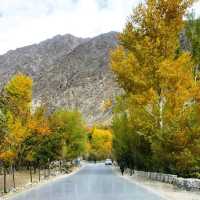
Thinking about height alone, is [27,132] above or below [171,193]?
above

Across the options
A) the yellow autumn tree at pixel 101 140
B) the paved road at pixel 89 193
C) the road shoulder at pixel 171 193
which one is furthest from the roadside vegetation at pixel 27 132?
the yellow autumn tree at pixel 101 140

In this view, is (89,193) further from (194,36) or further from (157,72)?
(194,36)

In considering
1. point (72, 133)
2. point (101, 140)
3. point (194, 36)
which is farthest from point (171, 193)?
point (101, 140)

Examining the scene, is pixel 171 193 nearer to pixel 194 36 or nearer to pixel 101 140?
pixel 194 36

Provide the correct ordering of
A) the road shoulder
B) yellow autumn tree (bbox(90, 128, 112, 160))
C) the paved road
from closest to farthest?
the road shoulder → the paved road → yellow autumn tree (bbox(90, 128, 112, 160))

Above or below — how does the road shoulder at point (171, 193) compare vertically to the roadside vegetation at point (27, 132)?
below

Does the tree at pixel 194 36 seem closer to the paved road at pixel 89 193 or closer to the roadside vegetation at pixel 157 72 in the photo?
the roadside vegetation at pixel 157 72

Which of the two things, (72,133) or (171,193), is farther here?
(72,133)

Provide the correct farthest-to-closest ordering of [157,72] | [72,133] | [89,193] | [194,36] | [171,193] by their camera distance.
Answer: [72,133] < [194,36] < [157,72] < [89,193] < [171,193]

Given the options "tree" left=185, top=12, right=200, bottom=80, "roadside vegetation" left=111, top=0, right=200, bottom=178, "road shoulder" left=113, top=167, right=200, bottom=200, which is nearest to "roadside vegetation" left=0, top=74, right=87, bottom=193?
"roadside vegetation" left=111, top=0, right=200, bottom=178

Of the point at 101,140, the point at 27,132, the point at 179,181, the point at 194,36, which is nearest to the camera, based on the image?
the point at 179,181

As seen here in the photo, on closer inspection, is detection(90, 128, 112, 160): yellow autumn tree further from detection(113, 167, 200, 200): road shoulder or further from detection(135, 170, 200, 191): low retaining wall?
detection(113, 167, 200, 200): road shoulder

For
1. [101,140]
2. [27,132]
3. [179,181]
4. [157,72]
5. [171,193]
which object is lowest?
[171,193]

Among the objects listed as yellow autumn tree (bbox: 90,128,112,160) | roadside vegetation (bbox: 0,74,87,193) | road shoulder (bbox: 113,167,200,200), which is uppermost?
yellow autumn tree (bbox: 90,128,112,160)
